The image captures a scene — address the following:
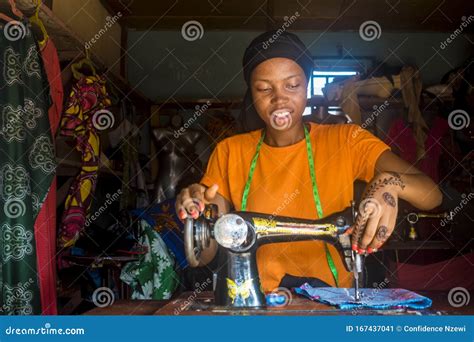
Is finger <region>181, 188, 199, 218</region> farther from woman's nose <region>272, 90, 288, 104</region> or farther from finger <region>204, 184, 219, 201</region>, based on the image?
woman's nose <region>272, 90, 288, 104</region>

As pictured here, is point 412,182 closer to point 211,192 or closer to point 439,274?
point 211,192

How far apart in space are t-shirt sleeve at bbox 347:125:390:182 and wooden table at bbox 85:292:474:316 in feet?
1.91

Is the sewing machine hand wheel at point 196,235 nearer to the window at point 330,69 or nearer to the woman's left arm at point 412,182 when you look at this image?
the woman's left arm at point 412,182

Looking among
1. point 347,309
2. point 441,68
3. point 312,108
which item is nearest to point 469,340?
point 347,309

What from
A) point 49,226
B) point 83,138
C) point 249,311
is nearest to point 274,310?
point 249,311

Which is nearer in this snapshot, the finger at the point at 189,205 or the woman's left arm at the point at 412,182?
the finger at the point at 189,205

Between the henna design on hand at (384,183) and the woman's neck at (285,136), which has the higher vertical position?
the woman's neck at (285,136)

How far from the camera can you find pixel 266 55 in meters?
2.22

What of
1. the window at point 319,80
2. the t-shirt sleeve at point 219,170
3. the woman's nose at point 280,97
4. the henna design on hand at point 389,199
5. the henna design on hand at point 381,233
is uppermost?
the window at point 319,80

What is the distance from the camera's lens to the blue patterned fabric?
5.25 ft

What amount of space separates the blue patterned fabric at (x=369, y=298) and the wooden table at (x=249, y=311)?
17 millimetres

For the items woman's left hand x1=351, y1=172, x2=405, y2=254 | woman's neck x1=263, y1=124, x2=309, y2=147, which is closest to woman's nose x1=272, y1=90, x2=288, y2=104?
woman's neck x1=263, y1=124, x2=309, y2=147

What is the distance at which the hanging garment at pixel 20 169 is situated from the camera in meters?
2.20

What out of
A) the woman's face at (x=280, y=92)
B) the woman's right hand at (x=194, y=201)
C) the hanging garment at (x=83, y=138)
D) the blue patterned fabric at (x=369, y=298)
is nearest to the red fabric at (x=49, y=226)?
the hanging garment at (x=83, y=138)
